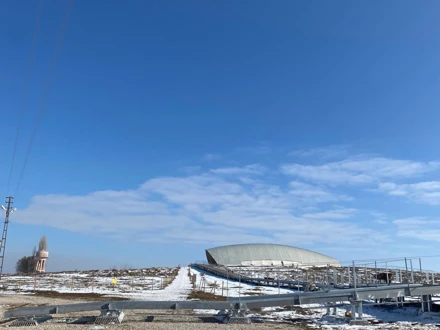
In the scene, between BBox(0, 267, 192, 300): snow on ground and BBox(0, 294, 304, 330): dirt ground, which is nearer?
BBox(0, 294, 304, 330): dirt ground

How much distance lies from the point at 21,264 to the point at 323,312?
11848cm

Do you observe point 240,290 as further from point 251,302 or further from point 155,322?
point 155,322

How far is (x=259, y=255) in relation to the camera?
108312mm

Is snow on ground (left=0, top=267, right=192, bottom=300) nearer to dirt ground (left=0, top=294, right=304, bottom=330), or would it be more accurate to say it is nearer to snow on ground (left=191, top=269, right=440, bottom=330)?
dirt ground (left=0, top=294, right=304, bottom=330)

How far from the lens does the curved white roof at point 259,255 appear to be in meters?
105

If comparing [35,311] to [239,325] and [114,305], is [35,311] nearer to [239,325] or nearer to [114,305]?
[114,305]

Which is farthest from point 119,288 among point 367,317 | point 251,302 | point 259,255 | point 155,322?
point 259,255

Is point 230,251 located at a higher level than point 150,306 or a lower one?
higher

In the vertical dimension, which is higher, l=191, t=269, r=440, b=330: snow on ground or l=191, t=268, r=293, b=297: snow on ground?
l=191, t=268, r=293, b=297: snow on ground

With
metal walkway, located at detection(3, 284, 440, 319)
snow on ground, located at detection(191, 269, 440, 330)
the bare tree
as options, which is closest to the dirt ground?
metal walkway, located at detection(3, 284, 440, 319)

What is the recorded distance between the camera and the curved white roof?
105 metres

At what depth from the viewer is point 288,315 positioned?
1886cm

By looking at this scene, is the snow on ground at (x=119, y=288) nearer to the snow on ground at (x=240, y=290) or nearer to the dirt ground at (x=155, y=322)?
the snow on ground at (x=240, y=290)

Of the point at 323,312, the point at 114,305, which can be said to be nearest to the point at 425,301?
the point at 323,312
